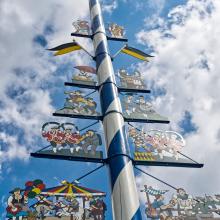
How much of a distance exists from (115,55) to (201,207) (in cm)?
353

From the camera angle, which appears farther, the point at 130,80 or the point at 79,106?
the point at 130,80

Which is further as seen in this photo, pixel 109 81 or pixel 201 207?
pixel 109 81

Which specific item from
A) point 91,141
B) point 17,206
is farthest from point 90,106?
point 17,206

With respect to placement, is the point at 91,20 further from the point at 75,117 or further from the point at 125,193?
the point at 125,193

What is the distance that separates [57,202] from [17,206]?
0.56 metres

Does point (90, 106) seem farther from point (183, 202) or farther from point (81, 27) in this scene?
point (81, 27)

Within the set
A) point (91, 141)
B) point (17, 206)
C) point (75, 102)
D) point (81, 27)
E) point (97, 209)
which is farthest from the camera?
point (81, 27)

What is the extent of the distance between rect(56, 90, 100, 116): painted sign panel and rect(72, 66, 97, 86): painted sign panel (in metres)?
0.36

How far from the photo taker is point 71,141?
5.98m

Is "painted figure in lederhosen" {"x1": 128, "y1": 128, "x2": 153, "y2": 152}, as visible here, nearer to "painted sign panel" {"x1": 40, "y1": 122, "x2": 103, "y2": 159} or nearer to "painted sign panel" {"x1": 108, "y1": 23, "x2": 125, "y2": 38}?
"painted sign panel" {"x1": 40, "y1": 122, "x2": 103, "y2": 159}

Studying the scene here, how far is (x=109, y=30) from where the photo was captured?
923cm

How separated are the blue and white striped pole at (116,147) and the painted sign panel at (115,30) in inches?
63.4

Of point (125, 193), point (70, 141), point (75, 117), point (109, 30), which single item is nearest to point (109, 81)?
point (75, 117)

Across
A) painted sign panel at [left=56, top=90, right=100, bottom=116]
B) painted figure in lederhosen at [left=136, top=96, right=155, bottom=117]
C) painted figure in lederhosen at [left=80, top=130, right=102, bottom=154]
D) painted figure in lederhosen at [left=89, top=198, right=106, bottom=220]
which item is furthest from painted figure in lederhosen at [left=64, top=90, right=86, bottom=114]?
painted figure in lederhosen at [left=89, top=198, right=106, bottom=220]
